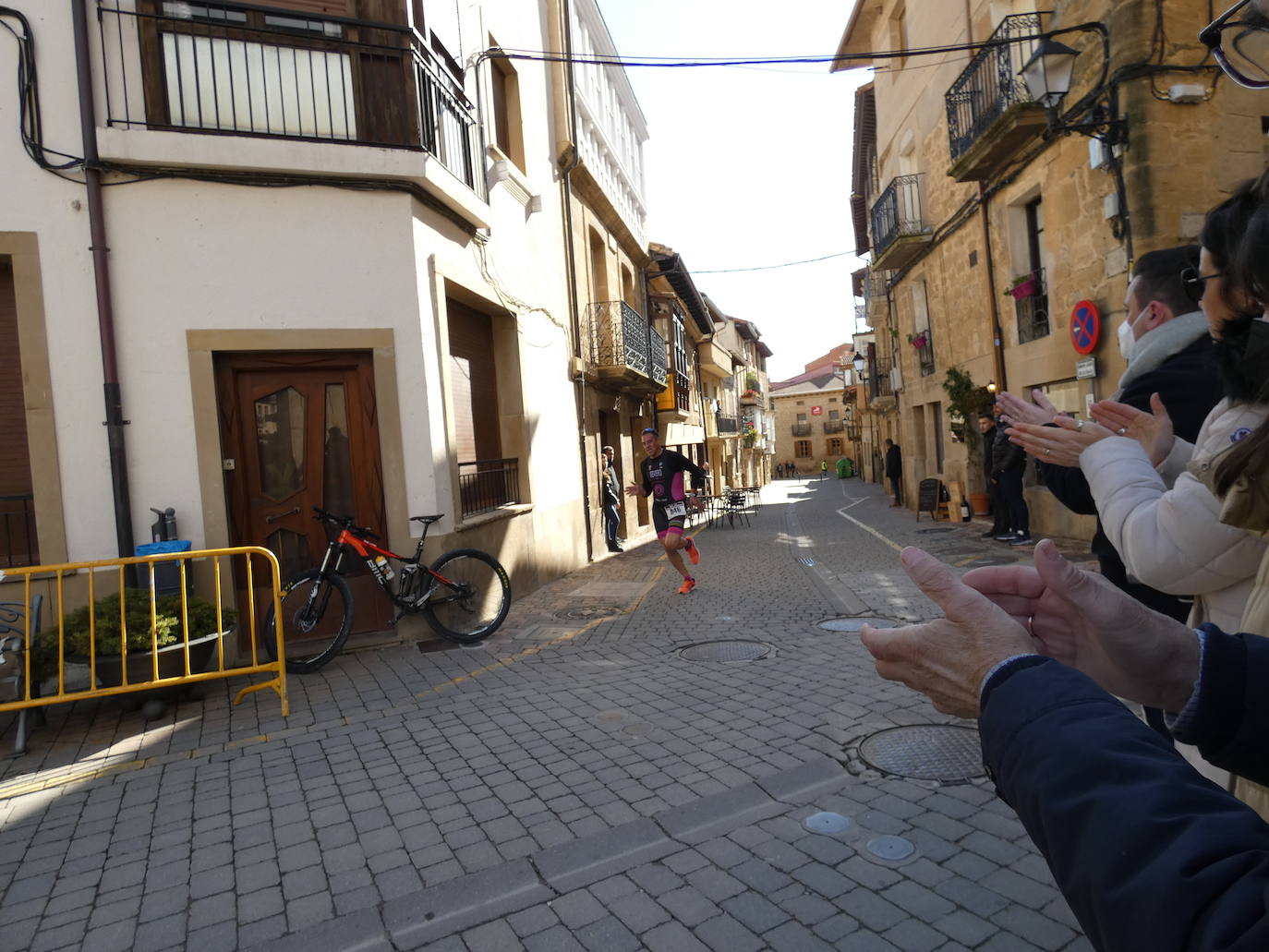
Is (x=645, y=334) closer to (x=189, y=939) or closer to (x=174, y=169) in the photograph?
(x=174, y=169)

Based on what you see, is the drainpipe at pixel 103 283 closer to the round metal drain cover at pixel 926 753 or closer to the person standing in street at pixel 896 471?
the round metal drain cover at pixel 926 753

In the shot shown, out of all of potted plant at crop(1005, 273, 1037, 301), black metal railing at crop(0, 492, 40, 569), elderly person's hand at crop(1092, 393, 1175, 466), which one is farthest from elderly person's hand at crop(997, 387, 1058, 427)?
potted plant at crop(1005, 273, 1037, 301)

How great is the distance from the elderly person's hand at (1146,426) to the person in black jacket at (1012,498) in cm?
938

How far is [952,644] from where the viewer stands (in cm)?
117

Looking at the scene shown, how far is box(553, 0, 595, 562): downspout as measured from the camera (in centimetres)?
1288

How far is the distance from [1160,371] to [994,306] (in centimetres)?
1193

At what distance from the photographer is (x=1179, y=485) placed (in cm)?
172

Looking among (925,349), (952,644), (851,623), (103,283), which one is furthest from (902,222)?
(952,644)

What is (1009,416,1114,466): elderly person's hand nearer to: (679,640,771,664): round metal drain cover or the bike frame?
(679,640,771,664): round metal drain cover

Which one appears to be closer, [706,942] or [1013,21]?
[706,942]

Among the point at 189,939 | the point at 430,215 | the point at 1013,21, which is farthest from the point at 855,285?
the point at 189,939

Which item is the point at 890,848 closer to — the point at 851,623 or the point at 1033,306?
the point at 851,623

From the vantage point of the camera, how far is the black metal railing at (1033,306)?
12102 millimetres

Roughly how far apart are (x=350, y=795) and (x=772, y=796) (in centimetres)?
199
